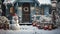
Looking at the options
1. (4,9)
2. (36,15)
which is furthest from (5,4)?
(36,15)

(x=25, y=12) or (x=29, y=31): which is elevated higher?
(x=25, y=12)

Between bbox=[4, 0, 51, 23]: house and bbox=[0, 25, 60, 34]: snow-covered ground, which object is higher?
bbox=[4, 0, 51, 23]: house

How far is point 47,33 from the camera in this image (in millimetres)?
1487

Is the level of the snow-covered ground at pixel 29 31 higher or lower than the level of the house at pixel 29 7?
lower

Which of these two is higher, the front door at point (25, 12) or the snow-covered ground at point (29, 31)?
the front door at point (25, 12)

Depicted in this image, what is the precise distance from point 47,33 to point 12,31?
0.30m

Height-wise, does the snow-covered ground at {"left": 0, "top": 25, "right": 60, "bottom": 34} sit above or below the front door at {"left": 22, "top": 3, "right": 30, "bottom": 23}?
below

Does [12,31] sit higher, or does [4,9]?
[4,9]

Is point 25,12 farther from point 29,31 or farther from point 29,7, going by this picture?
point 29,31

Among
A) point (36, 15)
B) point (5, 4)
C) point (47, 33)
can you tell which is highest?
point (5, 4)

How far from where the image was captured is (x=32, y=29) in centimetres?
149

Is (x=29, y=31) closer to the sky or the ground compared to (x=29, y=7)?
closer to the ground

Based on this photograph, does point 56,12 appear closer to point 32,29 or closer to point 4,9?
point 32,29

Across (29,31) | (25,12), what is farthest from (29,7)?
(29,31)
